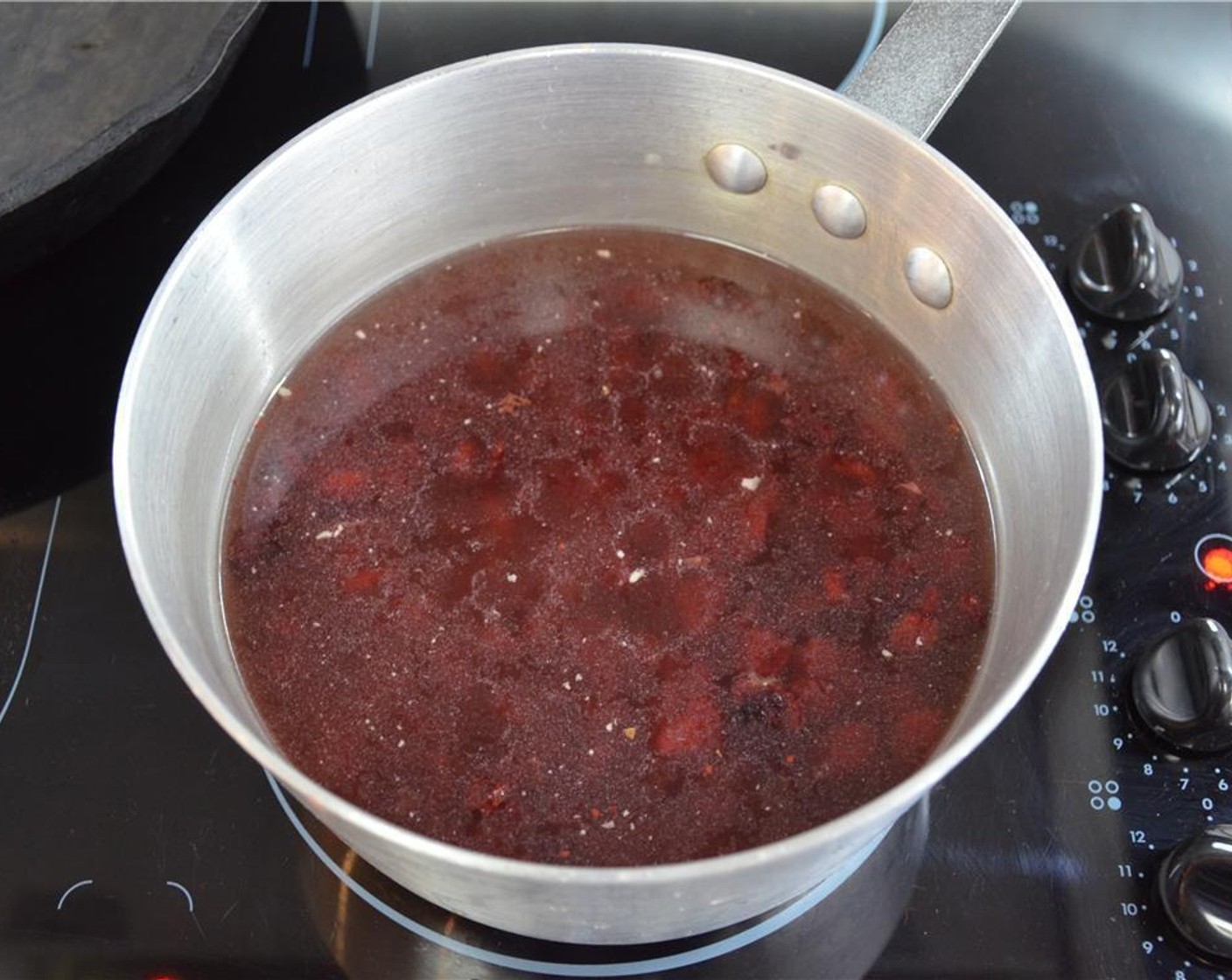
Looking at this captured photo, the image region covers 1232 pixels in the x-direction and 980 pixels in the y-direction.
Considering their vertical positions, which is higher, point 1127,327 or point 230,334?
point 1127,327

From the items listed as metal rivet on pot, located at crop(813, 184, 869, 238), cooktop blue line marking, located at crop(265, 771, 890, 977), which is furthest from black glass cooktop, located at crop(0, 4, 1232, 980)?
metal rivet on pot, located at crop(813, 184, 869, 238)

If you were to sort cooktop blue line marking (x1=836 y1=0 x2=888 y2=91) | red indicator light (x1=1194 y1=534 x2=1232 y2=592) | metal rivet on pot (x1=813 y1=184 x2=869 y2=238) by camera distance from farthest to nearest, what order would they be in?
1. cooktop blue line marking (x1=836 y1=0 x2=888 y2=91)
2. metal rivet on pot (x1=813 y1=184 x2=869 y2=238)
3. red indicator light (x1=1194 y1=534 x2=1232 y2=592)

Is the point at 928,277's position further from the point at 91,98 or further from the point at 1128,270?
the point at 91,98

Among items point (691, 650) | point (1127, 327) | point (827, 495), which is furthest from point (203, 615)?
point (1127, 327)

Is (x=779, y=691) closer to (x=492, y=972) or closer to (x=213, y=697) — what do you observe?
(x=492, y=972)

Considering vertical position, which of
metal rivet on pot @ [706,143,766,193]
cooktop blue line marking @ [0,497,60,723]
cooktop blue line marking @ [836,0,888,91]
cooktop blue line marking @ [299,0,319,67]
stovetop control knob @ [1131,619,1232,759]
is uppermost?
cooktop blue line marking @ [836,0,888,91]

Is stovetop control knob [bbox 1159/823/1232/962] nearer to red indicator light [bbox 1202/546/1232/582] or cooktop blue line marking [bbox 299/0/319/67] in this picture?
red indicator light [bbox 1202/546/1232/582]

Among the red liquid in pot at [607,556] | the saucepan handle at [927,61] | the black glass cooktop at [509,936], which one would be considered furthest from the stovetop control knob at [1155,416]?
the saucepan handle at [927,61]
